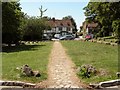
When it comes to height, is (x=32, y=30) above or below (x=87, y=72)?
above

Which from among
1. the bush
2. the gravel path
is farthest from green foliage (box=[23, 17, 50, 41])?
the bush

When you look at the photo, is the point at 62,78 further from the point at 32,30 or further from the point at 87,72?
the point at 32,30

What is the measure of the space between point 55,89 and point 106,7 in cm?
3063

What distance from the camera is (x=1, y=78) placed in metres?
11.2

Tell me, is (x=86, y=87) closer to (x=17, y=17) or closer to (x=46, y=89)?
(x=46, y=89)

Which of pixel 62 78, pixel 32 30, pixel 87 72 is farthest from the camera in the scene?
pixel 32 30

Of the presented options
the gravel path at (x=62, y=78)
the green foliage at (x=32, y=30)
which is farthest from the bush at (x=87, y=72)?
the green foliage at (x=32, y=30)

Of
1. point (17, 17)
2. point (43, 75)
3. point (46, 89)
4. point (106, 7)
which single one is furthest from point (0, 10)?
point (46, 89)

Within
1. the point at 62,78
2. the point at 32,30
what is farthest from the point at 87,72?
the point at 32,30

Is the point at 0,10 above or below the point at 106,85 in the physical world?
above

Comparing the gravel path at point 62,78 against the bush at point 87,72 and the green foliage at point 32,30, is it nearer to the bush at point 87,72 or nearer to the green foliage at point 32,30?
the bush at point 87,72

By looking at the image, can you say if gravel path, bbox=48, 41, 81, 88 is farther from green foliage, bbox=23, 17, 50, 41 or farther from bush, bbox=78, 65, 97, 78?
green foliage, bbox=23, 17, 50, 41

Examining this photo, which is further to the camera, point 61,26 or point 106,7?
point 61,26

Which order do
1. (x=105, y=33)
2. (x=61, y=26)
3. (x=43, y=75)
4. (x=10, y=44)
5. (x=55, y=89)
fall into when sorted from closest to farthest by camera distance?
1. (x=55, y=89)
2. (x=43, y=75)
3. (x=10, y=44)
4. (x=105, y=33)
5. (x=61, y=26)
